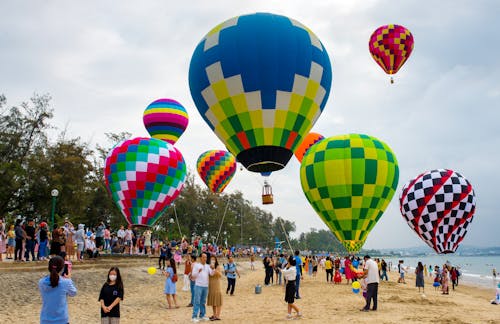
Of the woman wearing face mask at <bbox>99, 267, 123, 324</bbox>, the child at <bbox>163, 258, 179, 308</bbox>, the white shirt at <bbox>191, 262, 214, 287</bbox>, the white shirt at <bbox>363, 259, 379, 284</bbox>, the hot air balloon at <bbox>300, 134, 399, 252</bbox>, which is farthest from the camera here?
the hot air balloon at <bbox>300, 134, 399, 252</bbox>

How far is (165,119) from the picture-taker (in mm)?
30547

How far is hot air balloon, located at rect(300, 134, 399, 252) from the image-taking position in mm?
17594

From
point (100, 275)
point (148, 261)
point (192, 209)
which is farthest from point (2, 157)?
point (192, 209)

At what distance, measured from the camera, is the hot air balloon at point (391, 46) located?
2958 centimetres

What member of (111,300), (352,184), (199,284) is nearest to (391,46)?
(352,184)

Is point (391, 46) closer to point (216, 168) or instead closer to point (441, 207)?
point (441, 207)

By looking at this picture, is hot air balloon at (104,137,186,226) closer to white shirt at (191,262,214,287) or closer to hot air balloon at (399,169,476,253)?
white shirt at (191,262,214,287)

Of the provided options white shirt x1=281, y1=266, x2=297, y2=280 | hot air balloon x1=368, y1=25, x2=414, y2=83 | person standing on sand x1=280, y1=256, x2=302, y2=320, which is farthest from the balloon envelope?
white shirt x1=281, y1=266, x2=297, y2=280

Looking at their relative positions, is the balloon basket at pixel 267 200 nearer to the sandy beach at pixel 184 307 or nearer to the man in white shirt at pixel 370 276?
the sandy beach at pixel 184 307

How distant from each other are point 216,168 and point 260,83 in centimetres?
2454

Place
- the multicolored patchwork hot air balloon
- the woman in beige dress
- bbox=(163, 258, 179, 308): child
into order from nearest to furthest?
the woman in beige dress
bbox=(163, 258, 179, 308): child
the multicolored patchwork hot air balloon

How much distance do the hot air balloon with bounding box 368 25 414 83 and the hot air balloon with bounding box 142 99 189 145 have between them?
15.6 m

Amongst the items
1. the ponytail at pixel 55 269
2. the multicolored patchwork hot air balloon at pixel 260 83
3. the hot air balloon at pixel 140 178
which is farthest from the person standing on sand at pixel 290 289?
the hot air balloon at pixel 140 178

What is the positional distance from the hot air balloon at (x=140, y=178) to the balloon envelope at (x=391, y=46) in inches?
707
